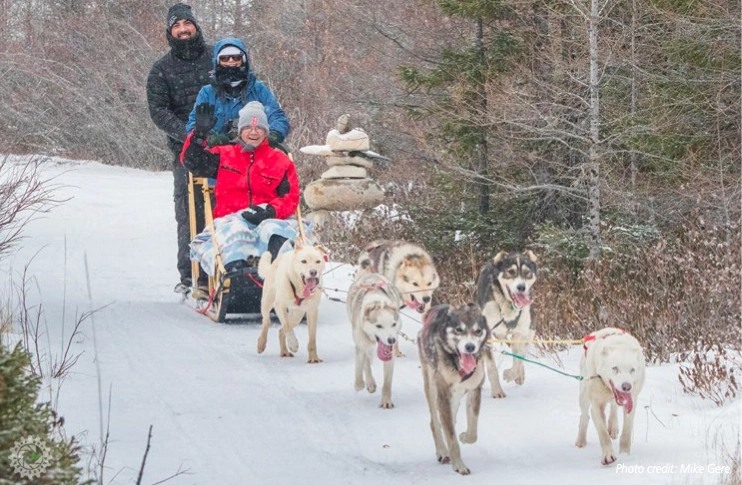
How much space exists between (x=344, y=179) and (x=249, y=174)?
16.8 feet

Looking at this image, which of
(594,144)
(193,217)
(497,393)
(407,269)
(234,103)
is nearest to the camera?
(497,393)

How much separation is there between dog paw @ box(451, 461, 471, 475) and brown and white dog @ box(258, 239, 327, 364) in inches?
95.1

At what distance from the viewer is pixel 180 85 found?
9406 millimetres

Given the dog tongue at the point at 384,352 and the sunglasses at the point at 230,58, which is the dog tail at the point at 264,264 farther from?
the dog tongue at the point at 384,352

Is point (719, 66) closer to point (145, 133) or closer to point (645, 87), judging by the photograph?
point (645, 87)

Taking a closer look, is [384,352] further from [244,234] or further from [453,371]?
[244,234]

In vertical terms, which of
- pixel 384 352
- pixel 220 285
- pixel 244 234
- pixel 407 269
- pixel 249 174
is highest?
pixel 249 174

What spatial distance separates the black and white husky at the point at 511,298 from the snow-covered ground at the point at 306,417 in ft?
1.06

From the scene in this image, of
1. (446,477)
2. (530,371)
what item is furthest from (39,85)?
(446,477)

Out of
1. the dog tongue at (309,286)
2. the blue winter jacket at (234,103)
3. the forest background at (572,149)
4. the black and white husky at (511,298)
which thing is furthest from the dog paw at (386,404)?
the blue winter jacket at (234,103)

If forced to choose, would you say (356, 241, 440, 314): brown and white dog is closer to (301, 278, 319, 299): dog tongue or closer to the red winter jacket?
(301, 278, 319, 299): dog tongue

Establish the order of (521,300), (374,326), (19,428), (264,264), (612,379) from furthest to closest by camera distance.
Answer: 1. (264,264)
2. (521,300)
3. (374,326)
4. (612,379)
5. (19,428)

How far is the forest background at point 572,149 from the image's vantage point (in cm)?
838

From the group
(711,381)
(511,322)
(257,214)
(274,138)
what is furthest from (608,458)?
(274,138)
